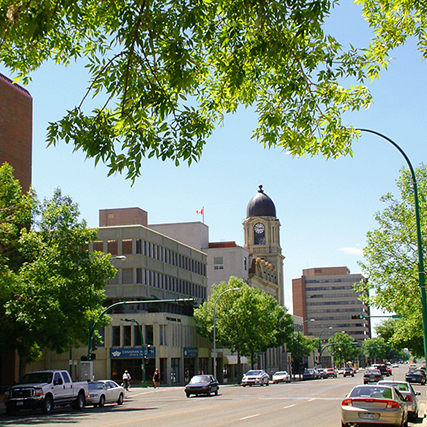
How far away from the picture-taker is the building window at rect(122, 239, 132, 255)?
62156 millimetres

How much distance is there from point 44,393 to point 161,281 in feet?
129

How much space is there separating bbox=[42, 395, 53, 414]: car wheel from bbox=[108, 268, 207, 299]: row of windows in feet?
113

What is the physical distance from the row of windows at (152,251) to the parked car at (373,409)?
153ft

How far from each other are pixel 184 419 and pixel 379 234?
1866 centimetres

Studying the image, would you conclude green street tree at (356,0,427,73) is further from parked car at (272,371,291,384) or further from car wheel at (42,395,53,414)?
parked car at (272,371,291,384)

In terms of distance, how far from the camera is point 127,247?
62.4 m

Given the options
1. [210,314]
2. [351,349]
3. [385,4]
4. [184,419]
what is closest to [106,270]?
[184,419]

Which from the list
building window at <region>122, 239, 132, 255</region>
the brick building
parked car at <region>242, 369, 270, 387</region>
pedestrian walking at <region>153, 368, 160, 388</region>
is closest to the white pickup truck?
the brick building

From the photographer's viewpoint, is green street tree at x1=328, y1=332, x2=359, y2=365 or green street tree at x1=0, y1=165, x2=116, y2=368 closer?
green street tree at x1=0, y1=165, x2=116, y2=368

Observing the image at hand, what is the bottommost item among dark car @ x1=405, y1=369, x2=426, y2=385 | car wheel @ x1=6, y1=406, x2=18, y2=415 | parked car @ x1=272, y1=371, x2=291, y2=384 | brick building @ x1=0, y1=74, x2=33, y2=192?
parked car @ x1=272, y1=371, x2=291, y2=384

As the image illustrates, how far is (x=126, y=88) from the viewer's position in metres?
8.48

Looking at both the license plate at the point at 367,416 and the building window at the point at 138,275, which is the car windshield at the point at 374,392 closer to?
the license plate at the point at 367,416

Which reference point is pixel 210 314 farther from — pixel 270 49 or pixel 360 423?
Answer: pixel 270 49

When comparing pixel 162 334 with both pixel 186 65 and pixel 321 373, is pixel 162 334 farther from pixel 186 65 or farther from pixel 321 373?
pixel 186 65
